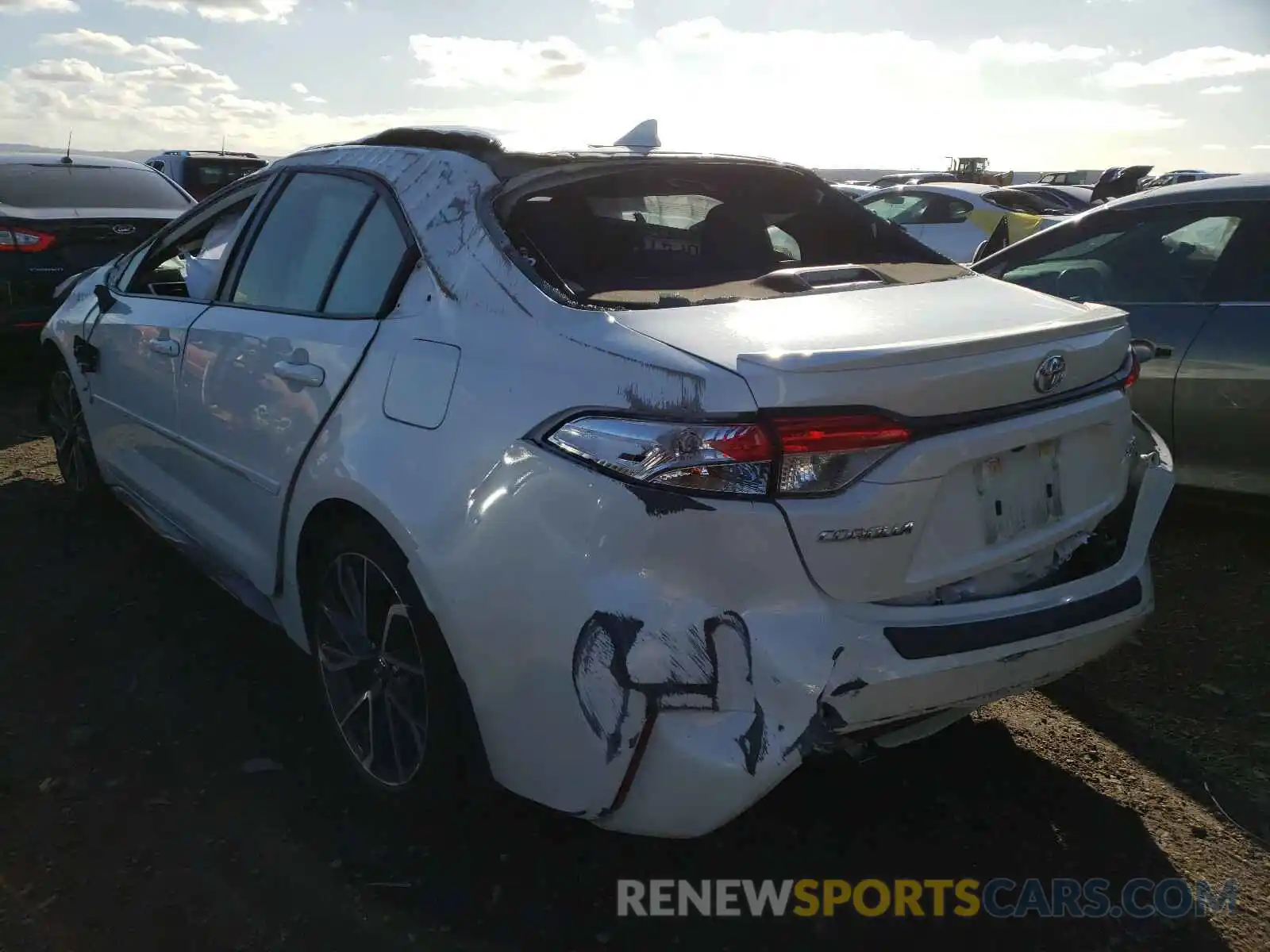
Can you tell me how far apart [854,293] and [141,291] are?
9.49ft

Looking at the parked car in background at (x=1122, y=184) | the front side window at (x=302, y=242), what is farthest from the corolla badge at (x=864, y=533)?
the parked car in background at (x=1122, y=184)

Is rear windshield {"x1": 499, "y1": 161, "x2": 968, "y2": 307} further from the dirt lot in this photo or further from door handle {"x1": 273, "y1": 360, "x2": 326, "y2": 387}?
the dirt lot

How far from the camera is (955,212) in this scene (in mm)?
11102

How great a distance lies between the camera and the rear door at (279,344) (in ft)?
8.58

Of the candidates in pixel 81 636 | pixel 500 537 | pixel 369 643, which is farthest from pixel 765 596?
pixel 81 636

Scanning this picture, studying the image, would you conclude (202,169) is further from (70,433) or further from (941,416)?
(941,416)

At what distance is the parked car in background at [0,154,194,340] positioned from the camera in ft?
22.7

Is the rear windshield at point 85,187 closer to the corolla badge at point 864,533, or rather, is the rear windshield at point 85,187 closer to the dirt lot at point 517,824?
the dirt lot at point 517,824

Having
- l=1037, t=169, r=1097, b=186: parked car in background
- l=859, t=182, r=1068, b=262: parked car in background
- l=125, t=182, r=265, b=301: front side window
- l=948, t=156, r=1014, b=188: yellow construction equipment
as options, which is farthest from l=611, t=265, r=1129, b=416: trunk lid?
l=1037, t=169, r=1097, b=186: parked car in background

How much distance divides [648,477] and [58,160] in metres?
8.02

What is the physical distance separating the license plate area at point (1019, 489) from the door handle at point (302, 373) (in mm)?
1587

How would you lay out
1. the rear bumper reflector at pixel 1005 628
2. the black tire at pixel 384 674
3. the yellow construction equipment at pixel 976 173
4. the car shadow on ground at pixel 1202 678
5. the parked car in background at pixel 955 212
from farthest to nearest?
1. the yellow construction equipment at pixel 976 173
2. the parked car in background at pixel 955 212
3. the car shadow on ground at pixel 1202 678
4. the black tire at pixel 384 674
5. the rear bumper reflector at pixel 1005 628

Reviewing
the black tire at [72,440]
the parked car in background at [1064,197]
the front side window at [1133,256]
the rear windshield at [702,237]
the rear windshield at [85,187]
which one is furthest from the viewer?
the parked car in background at [1064,197]

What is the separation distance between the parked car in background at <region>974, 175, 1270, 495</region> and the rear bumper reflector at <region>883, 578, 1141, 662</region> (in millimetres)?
1931
